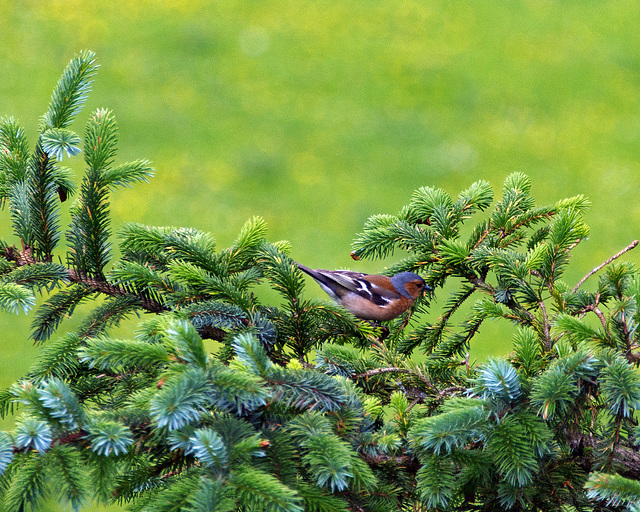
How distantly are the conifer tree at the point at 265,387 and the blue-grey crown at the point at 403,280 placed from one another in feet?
1.24

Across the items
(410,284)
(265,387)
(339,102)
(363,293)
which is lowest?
(265,387)

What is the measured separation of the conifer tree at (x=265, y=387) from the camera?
1.46 m

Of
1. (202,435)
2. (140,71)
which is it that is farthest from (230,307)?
(140,71)

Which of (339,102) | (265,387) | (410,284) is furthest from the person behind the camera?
(339,102)

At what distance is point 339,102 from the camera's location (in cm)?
973

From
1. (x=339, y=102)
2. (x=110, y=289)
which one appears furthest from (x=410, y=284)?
(x=339, y=102)

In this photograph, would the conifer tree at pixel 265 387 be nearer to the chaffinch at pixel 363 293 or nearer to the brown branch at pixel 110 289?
the brown branch at pixel 110 289

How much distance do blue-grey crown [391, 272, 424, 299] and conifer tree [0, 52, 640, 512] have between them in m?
0.38

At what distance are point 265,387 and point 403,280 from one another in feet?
6.28

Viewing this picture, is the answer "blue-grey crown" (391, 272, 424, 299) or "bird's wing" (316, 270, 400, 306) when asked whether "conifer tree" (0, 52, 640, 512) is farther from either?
"bird's wing" (316, 270, 400, 306)

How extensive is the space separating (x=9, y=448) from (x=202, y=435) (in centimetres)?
41

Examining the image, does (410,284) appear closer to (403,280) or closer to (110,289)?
(403,280)

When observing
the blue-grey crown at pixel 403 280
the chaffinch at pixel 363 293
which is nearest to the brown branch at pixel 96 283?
the blue-grey crown at pixel 403 280

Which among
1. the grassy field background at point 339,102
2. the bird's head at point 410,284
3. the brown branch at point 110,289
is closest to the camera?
the brown branch at point 110,289
